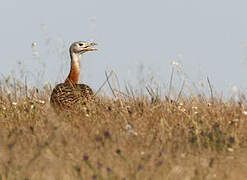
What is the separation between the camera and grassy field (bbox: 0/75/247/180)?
12.1 feet

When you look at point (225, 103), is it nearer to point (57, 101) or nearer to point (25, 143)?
point (57, 101)

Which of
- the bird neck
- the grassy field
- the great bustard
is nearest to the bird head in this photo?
the bird neck

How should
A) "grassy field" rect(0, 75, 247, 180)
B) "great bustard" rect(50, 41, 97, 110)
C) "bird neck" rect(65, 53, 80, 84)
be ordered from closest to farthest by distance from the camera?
"grassy field" rect(0, 75, 247, 180) < "great bustard" rect(50, 41, 97, 110) < "bird neck" rect(65, 53, 80, 84)

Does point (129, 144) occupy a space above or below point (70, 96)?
above

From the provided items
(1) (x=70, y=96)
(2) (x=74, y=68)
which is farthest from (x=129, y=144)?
(2) (x=74, y=68)

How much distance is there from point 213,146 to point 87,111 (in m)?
2.18

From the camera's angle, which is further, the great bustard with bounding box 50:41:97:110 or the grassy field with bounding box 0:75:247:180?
the great bustard with bounding box 50:41:97:110

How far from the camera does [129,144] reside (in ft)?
14.6

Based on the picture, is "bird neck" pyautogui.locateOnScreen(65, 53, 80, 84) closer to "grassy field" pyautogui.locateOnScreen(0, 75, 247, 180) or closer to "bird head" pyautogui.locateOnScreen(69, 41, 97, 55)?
"bird head" pyautogui.locateOnScreen(69, 41, 97, 55)

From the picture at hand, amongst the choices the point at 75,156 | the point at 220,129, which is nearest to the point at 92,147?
the point at 75,156

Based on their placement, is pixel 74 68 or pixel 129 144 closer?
pixel 129 144

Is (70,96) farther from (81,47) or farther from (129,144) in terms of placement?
(129,144)

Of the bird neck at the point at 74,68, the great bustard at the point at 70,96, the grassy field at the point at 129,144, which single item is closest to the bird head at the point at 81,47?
the bird neck at the point at 74,68

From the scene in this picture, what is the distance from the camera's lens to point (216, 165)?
156 inches
